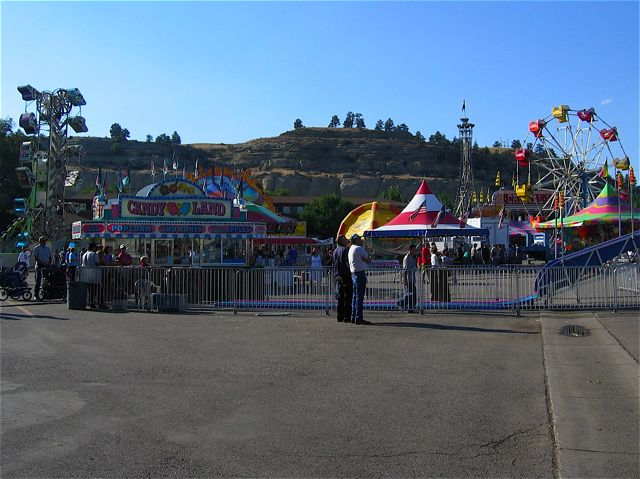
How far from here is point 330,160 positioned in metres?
182

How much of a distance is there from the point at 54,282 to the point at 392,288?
32.0 feet

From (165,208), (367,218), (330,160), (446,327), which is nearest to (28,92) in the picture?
(165,208)

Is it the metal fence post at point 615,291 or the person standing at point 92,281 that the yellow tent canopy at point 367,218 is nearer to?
the person standing at point 92,281

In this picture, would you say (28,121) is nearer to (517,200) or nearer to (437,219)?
(437,219)

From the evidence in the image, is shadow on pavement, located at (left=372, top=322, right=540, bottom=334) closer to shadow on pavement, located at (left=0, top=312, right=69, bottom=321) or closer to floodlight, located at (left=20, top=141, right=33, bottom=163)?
shadow on pavement, located at (left=0, top=312, right=69, bottom=321)

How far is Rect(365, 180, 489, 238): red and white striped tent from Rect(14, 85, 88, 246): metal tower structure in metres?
22.3

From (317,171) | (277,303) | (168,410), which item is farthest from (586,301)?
(317,171)

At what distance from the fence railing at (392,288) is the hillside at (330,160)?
449 ft

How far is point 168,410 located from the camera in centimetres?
664

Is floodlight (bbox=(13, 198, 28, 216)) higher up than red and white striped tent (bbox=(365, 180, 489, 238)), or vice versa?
floodlight (bbox=(13, 198, 28, 216))

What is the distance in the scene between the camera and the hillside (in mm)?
155375

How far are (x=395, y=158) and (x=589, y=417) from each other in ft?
591

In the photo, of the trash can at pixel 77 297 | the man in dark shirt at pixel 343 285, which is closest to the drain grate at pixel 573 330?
the man in dark shirt at pixel 343 285

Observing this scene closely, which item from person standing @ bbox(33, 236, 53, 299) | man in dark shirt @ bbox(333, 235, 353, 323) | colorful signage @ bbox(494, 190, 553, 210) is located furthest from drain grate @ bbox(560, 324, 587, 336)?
colorful signage @ bbox(494, 190, 553, 210)
